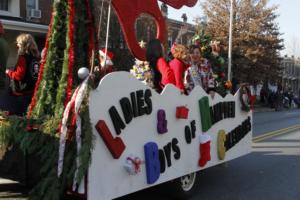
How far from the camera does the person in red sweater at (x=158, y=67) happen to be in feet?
19.0

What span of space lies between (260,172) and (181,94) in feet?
11.1

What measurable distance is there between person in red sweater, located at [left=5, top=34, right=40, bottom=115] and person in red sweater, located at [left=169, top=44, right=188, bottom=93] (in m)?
1.88

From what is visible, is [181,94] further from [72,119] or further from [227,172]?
[227,172]

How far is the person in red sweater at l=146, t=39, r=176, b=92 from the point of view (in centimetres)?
580

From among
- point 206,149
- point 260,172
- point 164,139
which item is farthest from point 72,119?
point 260,172

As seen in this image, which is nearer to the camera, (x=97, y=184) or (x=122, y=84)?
(x=97, y=184)

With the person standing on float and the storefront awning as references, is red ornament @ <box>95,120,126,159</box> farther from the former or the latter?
the storefront awning

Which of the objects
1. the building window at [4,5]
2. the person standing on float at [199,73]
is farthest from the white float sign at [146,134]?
the building window at [4,5]

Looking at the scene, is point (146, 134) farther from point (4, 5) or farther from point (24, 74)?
point (4, 5)

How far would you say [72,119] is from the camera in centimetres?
418

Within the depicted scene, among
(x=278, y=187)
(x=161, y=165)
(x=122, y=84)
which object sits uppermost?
(x=122, y=84)

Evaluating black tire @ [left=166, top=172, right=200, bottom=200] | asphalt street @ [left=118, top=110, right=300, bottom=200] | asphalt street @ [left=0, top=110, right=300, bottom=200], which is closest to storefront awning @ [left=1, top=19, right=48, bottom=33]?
asphalt street @ [left=118, top=110, right=300, bottom=200]

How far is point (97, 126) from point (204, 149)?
229 cm

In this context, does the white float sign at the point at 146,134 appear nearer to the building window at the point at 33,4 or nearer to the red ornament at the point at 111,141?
the red ornament at the point at 111,141
